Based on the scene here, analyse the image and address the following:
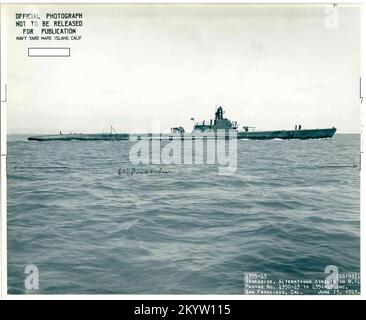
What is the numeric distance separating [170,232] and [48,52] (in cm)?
416

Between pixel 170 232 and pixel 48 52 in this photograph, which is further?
pixel 170 232

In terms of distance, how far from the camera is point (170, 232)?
702 cm

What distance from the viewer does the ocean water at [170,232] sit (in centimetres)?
602

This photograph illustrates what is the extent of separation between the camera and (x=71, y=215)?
7059 mm

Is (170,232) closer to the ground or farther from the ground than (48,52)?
closer to the ground

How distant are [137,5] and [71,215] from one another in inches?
169

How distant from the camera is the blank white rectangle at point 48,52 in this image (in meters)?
6.10

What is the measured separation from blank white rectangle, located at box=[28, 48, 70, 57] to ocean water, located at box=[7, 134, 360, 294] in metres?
1.63

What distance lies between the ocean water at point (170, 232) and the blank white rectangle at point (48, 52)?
5.35 ft

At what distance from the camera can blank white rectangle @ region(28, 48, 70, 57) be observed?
240 inches

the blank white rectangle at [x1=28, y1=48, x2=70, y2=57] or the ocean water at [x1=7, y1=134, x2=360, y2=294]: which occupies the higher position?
the blank white rectangle at [x1=28, y1=48, x2=70, y2=57]

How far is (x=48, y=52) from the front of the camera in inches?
243

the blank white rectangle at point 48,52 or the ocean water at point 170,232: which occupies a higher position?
the blank white rectangle at point 48,52
